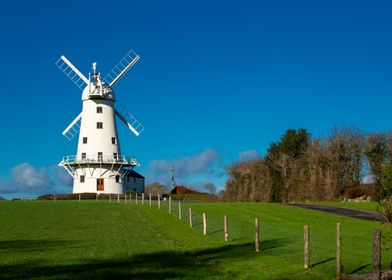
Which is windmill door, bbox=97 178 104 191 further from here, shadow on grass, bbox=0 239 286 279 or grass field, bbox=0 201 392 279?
shadow on grass, bbox=0 239 286 279

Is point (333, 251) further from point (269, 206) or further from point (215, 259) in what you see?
point (269, 206)

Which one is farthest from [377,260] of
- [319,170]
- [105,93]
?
[105,93]

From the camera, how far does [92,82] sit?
8119 cm

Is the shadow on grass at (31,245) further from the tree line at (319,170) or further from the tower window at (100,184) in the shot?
the tower window at (100,184)

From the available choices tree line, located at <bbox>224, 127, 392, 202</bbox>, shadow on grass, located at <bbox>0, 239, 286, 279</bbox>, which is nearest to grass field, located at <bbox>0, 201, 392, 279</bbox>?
shadow on grass, located at <bbox>0, 239, 286, 279</bbox>

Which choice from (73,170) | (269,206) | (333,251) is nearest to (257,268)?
(333,251)

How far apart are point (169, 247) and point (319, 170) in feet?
148

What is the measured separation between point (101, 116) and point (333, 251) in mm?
60461

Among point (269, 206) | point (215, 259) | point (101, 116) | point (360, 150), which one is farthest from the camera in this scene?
point (101, 116)

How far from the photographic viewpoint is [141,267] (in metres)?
18.2

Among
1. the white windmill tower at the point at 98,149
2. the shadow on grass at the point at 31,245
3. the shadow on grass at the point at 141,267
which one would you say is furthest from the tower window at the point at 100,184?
the shadow on grass at the point at 141,267

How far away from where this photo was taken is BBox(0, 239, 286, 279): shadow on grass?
54.5 feet

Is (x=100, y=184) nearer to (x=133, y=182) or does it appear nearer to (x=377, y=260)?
(x=133, y=182)

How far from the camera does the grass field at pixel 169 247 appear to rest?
17672mm
